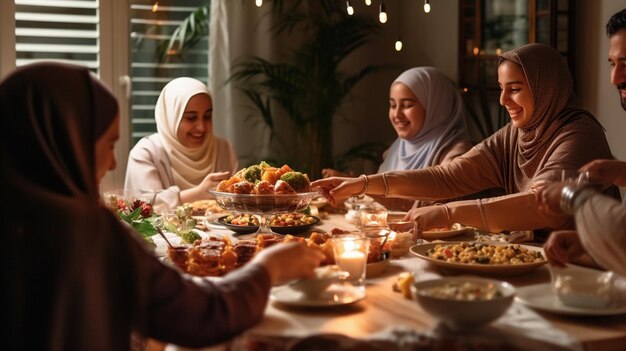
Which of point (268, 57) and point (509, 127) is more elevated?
point (268, 57)

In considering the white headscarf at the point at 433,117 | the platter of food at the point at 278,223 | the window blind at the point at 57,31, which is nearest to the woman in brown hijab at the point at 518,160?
the platter of food at the point at 278,223

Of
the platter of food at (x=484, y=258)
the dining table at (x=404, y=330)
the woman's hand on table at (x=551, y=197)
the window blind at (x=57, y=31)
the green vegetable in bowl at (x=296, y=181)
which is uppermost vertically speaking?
the window blind at (x=57, y=31)

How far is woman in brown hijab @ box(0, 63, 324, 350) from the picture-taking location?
1477 mm

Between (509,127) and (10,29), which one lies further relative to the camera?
(10,29)

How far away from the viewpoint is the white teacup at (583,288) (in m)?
1.80

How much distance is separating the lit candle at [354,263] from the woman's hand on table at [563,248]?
47 cm

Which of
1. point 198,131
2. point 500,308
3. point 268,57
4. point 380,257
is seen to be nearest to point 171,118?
point 198,131

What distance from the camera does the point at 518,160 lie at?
323 cm

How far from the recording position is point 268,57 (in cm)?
536

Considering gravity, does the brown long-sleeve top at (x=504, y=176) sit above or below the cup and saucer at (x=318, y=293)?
above

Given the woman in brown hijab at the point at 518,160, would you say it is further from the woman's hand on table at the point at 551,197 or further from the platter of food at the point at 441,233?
the woman's hand on table at the point at 551,197

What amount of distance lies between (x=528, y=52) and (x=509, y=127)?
370 millimetres

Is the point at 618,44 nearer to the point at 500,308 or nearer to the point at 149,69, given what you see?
the point at 500,308

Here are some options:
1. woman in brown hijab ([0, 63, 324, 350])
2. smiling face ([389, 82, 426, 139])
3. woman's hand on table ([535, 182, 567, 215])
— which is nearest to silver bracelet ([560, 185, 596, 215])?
woman's hand on table ([535, 182, 567, 215])
